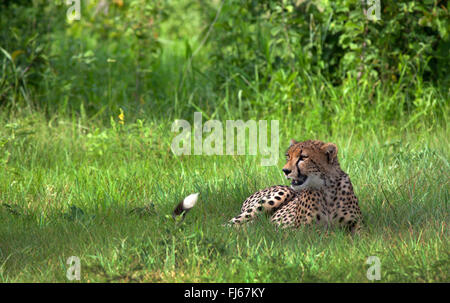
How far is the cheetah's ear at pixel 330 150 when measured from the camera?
4316mm

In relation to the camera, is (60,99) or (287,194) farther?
(60,99)

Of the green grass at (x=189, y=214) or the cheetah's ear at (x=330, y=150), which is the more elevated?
the cheetah's ear at (x=330, y=150)

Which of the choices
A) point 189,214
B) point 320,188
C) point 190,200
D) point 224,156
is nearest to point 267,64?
point 224,156

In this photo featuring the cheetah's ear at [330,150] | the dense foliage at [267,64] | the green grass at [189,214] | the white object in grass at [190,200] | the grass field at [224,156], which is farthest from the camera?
the dense foliage at [267,64]

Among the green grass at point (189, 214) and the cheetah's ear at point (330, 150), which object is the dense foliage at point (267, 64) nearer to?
the green grass at point (189, 214)

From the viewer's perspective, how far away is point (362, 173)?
5.38 meters

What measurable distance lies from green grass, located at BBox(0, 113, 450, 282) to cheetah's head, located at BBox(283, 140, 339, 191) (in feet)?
1.02

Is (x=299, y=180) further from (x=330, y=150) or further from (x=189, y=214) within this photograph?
(x=189, y=214)

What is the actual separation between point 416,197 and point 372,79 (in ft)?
8.64

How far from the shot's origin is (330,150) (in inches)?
171

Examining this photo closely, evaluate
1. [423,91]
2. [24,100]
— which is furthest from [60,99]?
[423,91]

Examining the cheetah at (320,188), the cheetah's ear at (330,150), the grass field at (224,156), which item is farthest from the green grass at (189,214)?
the cheetah's ear at (330,150)

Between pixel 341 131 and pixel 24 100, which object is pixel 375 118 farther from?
pixel 24 100

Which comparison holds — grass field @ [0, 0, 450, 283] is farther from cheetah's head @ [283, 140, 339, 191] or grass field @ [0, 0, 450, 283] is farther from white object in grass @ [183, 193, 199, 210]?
cheetah's head @ [283, 140, 339, 191]
